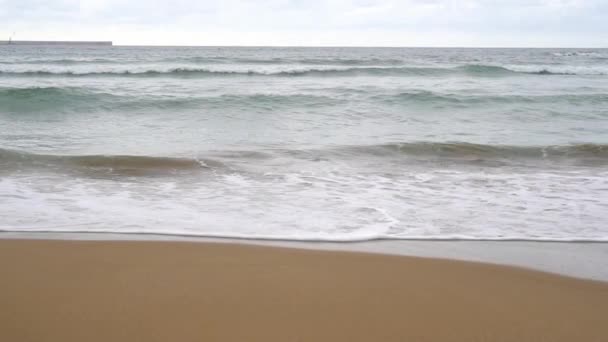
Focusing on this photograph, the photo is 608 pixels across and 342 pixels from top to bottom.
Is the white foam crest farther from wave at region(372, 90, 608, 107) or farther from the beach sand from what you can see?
wave at region(372, 90, 608, 107)

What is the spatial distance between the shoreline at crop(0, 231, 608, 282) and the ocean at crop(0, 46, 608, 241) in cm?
14

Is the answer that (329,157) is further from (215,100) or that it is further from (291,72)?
(291,72)

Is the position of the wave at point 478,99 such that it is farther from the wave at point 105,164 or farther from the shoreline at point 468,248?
the shoreline at point 468,248

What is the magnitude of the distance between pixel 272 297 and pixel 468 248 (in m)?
1.72

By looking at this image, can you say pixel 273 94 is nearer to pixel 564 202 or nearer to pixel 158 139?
pixel 158 139

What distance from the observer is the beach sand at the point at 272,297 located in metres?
2.59

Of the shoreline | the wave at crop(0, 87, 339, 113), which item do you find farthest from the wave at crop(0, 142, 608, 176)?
the wave at crop(0, 87, 339, 113)

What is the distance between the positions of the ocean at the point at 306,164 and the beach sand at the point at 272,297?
0.64 metres

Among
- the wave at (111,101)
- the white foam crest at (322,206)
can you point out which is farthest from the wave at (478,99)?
the white foam crest at (322,206)

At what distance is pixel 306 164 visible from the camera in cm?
744

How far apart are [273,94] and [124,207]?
12.0 metres

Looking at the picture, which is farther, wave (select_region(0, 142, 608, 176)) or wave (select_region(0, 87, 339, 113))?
wave (select_region(0, 87, 339, 113))

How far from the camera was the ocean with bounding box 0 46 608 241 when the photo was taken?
4.63m

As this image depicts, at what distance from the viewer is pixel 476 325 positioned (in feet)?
8.87
